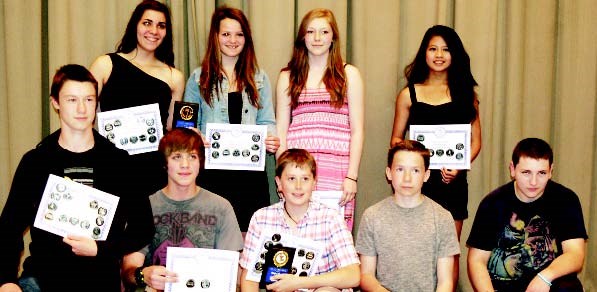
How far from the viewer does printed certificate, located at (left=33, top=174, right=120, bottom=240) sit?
3.38 m

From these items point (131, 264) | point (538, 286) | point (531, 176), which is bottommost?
point (538, 286)

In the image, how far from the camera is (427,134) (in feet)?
14.8

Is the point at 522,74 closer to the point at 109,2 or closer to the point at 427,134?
the point at 427,134

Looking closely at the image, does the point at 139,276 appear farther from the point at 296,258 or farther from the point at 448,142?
the point at 448,142

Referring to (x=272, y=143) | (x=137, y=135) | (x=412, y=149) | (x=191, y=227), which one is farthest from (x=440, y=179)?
(x=137, y=135)

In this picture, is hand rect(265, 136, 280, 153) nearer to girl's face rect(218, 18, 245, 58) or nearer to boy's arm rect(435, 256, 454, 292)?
girl's face rect(218, 18, 245, 58)

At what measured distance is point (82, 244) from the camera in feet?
11.0

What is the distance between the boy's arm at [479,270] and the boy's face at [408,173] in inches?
19.7

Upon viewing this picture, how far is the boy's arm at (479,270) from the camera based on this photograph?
147 inches

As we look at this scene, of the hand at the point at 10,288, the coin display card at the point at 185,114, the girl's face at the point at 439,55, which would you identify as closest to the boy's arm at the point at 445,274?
the girl's face at the point at 439,55

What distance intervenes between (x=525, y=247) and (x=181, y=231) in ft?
6.62

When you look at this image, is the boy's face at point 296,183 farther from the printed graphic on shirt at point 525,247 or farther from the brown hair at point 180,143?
the printed graphic on shirt at point 525,247

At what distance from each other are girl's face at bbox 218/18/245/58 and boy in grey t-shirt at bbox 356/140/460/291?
1.38 meters

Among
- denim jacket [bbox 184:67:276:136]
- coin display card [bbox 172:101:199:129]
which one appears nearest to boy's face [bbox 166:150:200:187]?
coin display card [bbox 172:101:199:129]
